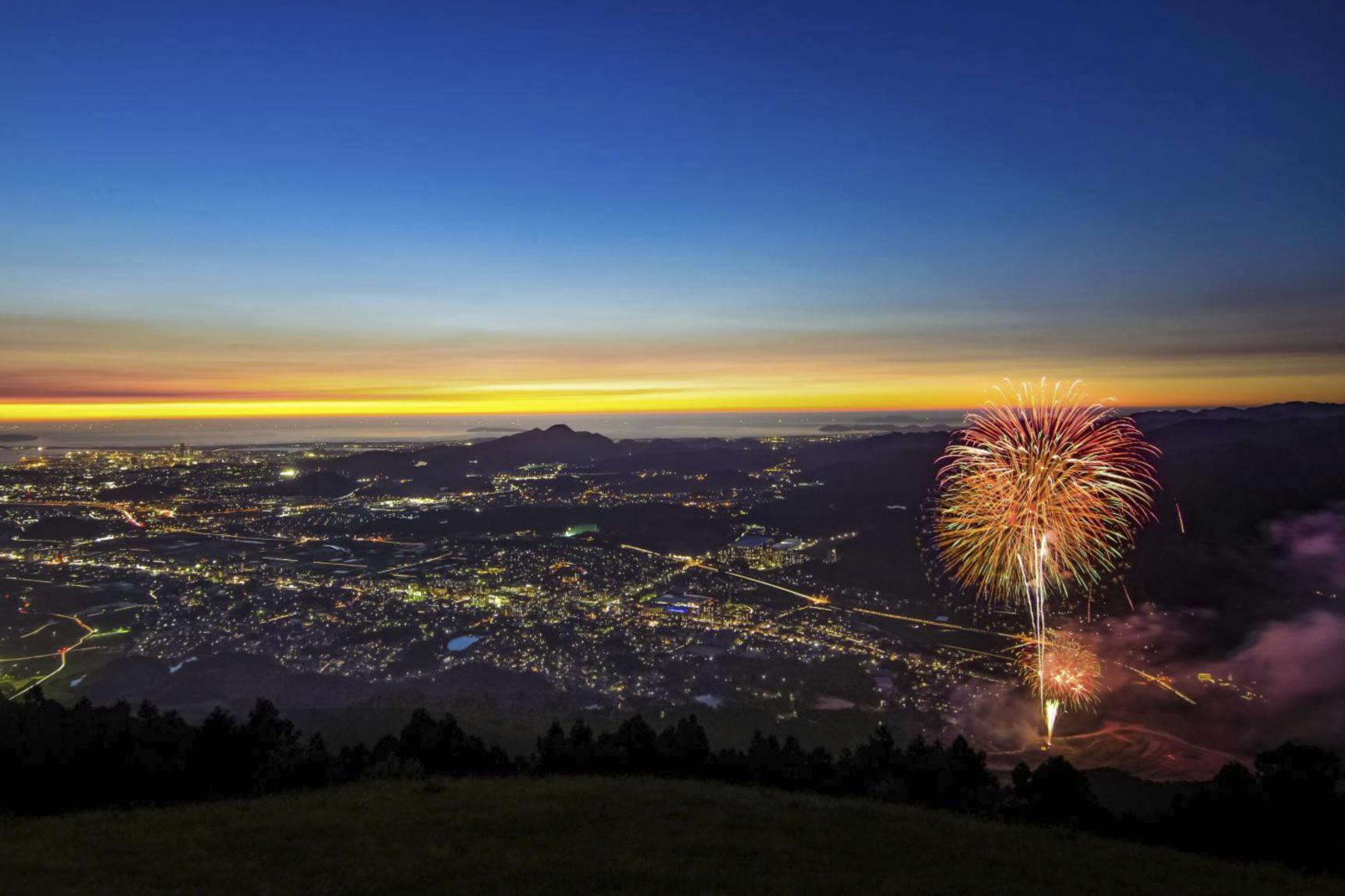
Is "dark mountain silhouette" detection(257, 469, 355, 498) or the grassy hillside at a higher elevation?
the grassy hillside

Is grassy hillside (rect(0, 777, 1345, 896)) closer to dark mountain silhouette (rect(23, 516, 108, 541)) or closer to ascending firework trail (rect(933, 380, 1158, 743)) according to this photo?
ascending firework trail (rect(933, 380, 1158, 743))

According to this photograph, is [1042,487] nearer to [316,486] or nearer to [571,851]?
[571,851]

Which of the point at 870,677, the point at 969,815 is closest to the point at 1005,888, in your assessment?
the point at 969,815

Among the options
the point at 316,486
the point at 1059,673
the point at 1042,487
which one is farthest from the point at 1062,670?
the point at 316,486

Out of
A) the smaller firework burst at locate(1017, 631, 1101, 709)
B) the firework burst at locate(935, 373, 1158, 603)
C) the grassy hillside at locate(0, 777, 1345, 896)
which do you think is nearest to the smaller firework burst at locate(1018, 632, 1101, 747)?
the smaller firework burst at locate(1017, 631, 1101, 709)

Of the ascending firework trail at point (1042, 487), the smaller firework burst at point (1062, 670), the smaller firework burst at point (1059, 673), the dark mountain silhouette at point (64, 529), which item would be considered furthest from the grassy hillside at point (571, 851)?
the dark mountain silhouette at point (64, 529)

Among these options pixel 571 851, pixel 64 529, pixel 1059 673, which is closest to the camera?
pixel 571 851
